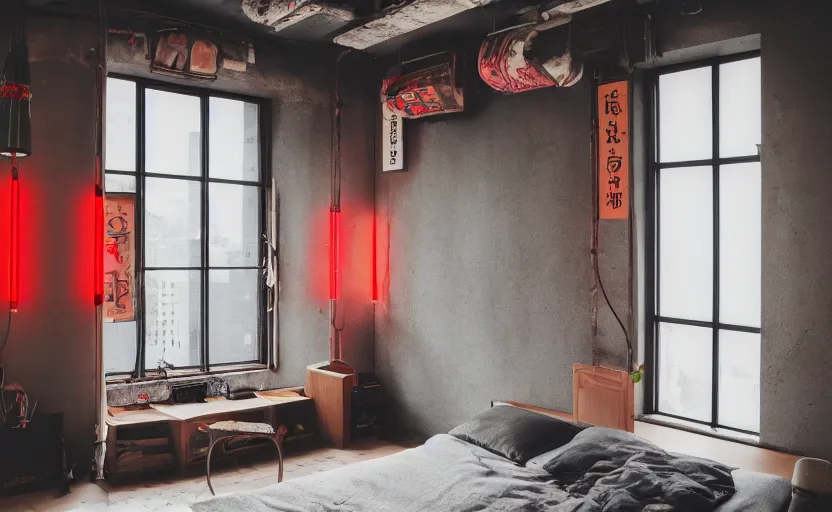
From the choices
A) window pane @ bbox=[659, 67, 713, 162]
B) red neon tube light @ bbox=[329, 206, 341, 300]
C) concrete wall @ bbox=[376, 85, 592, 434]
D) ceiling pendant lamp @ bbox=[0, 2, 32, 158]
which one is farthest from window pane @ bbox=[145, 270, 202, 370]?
window pane @ bbox=[659, 67, 713, 162]

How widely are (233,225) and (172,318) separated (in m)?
1.04

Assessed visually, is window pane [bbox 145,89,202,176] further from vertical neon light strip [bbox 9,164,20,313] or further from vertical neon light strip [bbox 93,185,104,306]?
vertical neon light strip [bbox 9,164,20,313]

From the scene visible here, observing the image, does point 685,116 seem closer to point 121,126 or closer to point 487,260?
point 487,260

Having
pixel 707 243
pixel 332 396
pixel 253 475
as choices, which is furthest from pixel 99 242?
pixel 707 243

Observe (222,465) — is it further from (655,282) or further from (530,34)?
(530,34)

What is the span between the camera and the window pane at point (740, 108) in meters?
4.17

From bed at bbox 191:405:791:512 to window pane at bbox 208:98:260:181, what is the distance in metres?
3.40

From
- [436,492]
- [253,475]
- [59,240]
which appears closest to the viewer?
[436,492]

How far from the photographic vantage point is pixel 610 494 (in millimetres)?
3225

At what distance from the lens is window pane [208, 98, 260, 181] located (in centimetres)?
611

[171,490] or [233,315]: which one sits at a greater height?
[233,315]

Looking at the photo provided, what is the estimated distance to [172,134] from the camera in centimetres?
586

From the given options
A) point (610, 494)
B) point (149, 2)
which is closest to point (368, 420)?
point (610, 494)

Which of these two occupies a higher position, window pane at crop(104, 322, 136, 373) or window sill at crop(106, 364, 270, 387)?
window pane at crop(104, 322, 136, 373)
